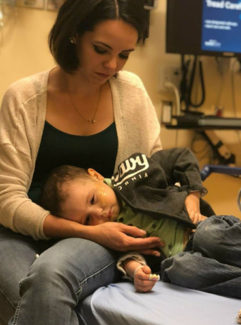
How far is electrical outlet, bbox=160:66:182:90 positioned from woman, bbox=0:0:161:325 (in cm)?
115

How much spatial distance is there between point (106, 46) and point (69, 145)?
1.09 ft

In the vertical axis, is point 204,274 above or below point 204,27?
below

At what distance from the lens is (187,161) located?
1396mm

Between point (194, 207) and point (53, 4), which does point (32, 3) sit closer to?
point (53, 4)

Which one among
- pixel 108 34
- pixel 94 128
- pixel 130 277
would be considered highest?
pixel 108 34

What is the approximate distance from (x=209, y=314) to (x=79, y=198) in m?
0.46

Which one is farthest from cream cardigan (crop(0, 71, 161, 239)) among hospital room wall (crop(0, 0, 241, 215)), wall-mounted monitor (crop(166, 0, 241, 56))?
wall-mounted monitor (crop(166, 0, 241, 56))

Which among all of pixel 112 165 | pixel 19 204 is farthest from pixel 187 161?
pixel 19 204

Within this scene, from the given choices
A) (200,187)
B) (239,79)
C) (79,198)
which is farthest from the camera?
(239,79)

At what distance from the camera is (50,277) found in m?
1.01

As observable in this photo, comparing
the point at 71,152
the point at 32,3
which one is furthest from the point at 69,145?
the point at 32,3

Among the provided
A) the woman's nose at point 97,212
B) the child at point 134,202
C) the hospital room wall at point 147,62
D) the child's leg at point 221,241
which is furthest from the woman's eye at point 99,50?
the hospital room wall at point 147,62

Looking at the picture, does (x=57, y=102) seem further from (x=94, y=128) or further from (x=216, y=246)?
(x=216, y=246)

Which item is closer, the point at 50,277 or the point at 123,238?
the point at 50,277
